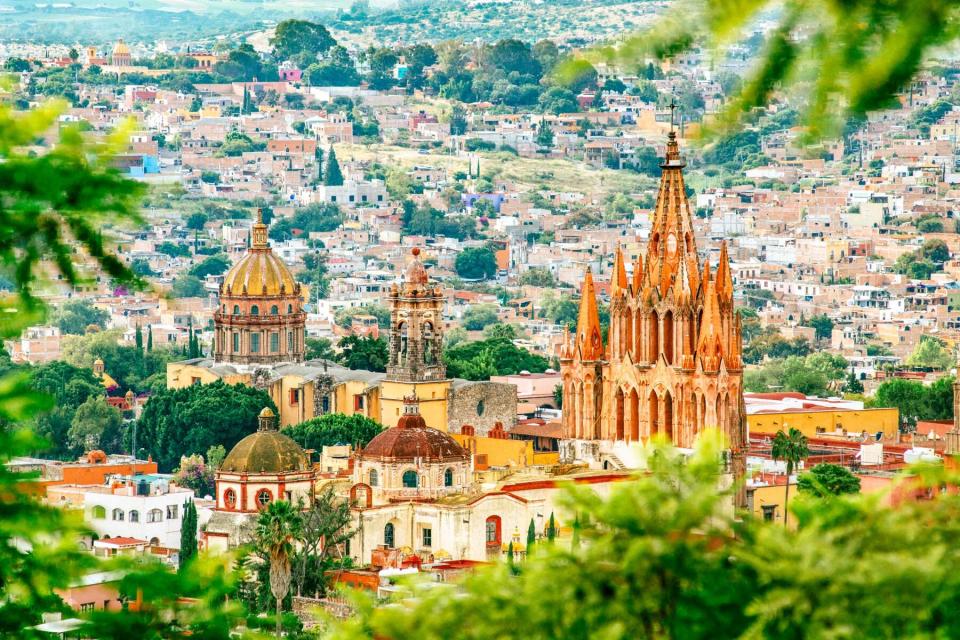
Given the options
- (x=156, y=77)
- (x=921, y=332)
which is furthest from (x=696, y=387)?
(x=156, y=77)

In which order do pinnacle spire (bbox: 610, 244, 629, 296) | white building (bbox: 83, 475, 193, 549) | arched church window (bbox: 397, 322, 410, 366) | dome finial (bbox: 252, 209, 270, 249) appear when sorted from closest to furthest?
1. pinnacle spire (bbox: 610, 244, 629, 296)
2. white building (bbox: 83, 475, 193, 549)
3. arched church window (bbox: 397, 322, 410, 366)
4. dome finial (bbox: 252, 209, 270, 249)

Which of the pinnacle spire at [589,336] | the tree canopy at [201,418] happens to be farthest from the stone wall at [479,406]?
the pinnacle spire at [589,336]

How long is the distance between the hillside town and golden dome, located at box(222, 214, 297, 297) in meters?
0.09

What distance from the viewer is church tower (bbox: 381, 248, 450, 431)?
56219mm

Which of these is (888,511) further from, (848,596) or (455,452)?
(455,452)

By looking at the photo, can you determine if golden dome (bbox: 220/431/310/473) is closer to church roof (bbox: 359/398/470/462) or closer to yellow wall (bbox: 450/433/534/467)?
church roof (bbox: 359/398/470/462)

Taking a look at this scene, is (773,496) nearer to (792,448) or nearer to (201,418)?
(792,448)

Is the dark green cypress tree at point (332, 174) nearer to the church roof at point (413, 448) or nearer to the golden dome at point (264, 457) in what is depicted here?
the golden dome at point (264, 457)

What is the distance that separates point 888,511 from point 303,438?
156 feet

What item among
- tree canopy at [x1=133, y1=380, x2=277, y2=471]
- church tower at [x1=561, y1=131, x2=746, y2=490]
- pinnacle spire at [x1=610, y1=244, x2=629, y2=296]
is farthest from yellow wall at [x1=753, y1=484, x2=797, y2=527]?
tree canopy at [x1=133, y1=380, x2=277, y2=471]

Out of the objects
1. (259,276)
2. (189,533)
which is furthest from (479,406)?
(189,533)

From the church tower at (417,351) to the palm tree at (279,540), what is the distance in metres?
15.9

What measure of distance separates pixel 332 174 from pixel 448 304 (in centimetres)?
2905

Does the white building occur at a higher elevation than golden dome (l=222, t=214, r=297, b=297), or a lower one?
lower
